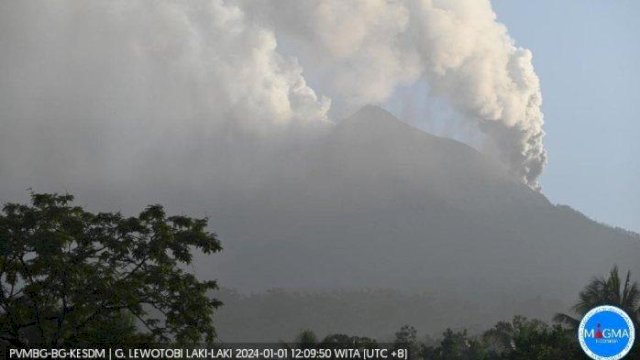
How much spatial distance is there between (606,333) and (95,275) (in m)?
14.8

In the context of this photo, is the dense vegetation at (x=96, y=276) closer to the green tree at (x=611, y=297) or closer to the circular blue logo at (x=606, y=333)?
the circular blue logo at (x=606, y=333)

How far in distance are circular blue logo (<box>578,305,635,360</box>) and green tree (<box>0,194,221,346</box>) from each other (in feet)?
40.5

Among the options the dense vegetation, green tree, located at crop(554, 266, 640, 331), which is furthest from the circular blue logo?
green tree, located at crop(554, 266, 640, 331)

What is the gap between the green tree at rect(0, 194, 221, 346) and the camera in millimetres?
24344

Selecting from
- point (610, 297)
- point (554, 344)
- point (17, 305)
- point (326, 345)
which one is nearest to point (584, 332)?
point (17, 305)

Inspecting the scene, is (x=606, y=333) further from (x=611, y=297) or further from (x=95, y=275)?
(x=611, y=297)

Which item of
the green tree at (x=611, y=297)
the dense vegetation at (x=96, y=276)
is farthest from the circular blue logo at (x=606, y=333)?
the green tree at (x=611, y=297)

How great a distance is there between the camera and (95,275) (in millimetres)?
24781

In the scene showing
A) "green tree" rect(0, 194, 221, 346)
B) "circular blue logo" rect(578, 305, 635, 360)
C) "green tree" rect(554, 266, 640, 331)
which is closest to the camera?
"circular blue logo" rect(578, 305, 635, 360)

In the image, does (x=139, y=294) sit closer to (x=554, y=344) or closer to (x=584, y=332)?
(x=584, y=332)

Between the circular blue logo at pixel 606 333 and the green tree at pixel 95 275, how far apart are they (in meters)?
12.3

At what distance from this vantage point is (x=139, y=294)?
25.1 m

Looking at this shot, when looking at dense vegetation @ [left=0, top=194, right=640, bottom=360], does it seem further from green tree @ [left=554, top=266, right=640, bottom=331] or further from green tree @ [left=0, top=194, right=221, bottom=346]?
green tree @ [left=554, top=266, right=640, bottom=331]

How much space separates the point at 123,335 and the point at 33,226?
4.46 metres
